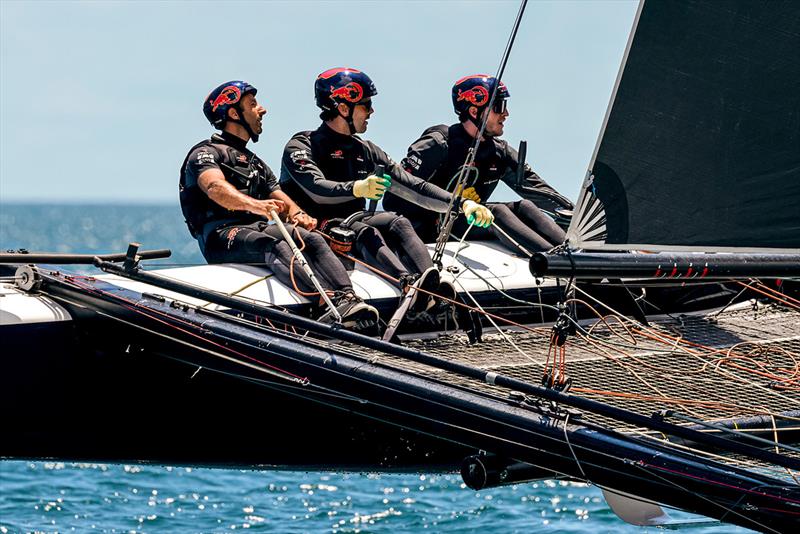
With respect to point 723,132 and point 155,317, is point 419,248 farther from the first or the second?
point 723,132

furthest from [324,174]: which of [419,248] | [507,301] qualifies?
[507,301]

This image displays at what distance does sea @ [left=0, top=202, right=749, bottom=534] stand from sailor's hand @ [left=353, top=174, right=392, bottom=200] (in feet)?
7.37

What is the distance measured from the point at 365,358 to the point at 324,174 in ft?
8.47

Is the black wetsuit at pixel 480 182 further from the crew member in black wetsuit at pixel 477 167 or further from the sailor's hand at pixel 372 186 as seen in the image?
the sailor's hand at pixel 372 186

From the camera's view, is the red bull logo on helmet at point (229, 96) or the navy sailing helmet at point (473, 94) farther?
the navy sailing helmet at point (473, 94)

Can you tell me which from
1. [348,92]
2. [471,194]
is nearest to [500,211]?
[471,194]

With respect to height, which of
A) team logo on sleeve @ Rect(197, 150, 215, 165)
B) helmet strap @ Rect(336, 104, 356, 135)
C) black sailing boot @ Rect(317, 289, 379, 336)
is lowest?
black sailing boot @ Rect(317, 289, 379, 336)

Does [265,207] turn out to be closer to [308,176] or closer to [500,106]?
[308,176]

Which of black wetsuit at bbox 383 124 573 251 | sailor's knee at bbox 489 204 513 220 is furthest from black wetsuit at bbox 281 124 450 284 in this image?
sailor's knee at bbox 489 204 513 220

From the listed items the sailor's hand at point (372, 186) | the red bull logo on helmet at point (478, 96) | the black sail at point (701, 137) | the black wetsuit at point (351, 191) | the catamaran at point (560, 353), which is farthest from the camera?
the red bull logo on helmet at point (478, 96)

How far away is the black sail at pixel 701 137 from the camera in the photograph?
632 cm

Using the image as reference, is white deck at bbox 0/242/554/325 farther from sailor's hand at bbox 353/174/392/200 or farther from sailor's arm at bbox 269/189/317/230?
sailor's hand at bbox 353/174/392/200

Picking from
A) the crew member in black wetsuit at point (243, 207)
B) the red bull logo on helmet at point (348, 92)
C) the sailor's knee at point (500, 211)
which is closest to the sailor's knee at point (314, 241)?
the crew member in black wetsuit at point (243, 207)

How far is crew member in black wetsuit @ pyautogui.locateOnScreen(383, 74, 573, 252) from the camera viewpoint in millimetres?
9508
